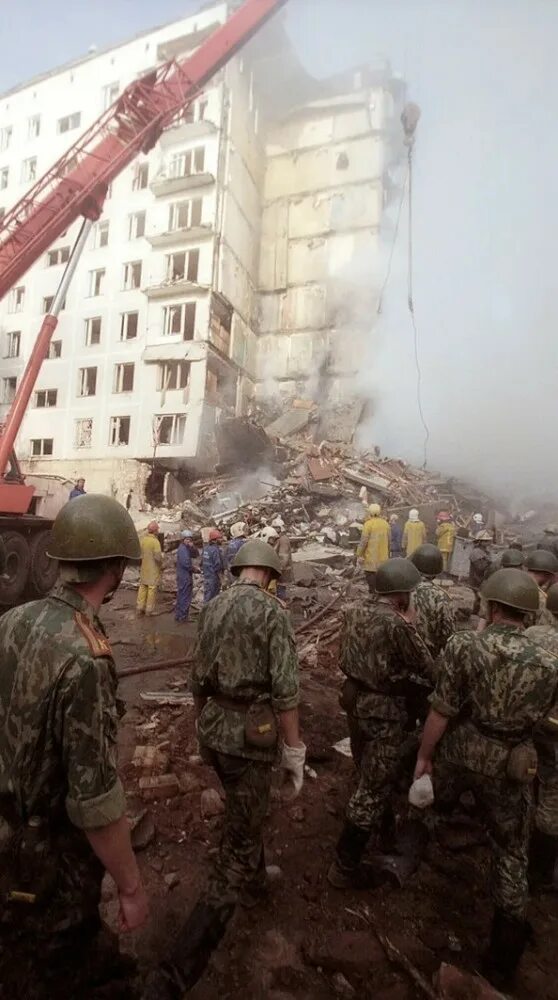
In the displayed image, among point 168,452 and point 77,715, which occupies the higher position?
point 168,452

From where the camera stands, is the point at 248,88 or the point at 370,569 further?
the point at 248,88

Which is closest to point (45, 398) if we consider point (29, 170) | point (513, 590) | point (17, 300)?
point (17, 300)

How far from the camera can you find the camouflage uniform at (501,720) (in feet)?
8.73

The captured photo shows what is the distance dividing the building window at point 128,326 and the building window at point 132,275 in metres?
1.56

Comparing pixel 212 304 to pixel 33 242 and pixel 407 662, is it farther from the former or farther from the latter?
pixel 407 662

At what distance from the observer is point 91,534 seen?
1877 mm

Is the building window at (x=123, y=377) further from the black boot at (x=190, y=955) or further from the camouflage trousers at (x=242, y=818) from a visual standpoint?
the black boot at (x=190, y=955)

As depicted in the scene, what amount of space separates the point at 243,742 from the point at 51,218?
10955 millimetres

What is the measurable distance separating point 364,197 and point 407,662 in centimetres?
3267

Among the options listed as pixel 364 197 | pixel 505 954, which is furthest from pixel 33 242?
pixel 364 197

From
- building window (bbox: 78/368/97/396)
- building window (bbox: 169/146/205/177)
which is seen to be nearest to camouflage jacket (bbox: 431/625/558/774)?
building window (bbox: 78/368/97/396)

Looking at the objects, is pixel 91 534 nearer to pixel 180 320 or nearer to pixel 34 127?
pixel 180 320

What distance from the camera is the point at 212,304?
24.4 m

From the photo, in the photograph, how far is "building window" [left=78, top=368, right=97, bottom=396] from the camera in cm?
2596
